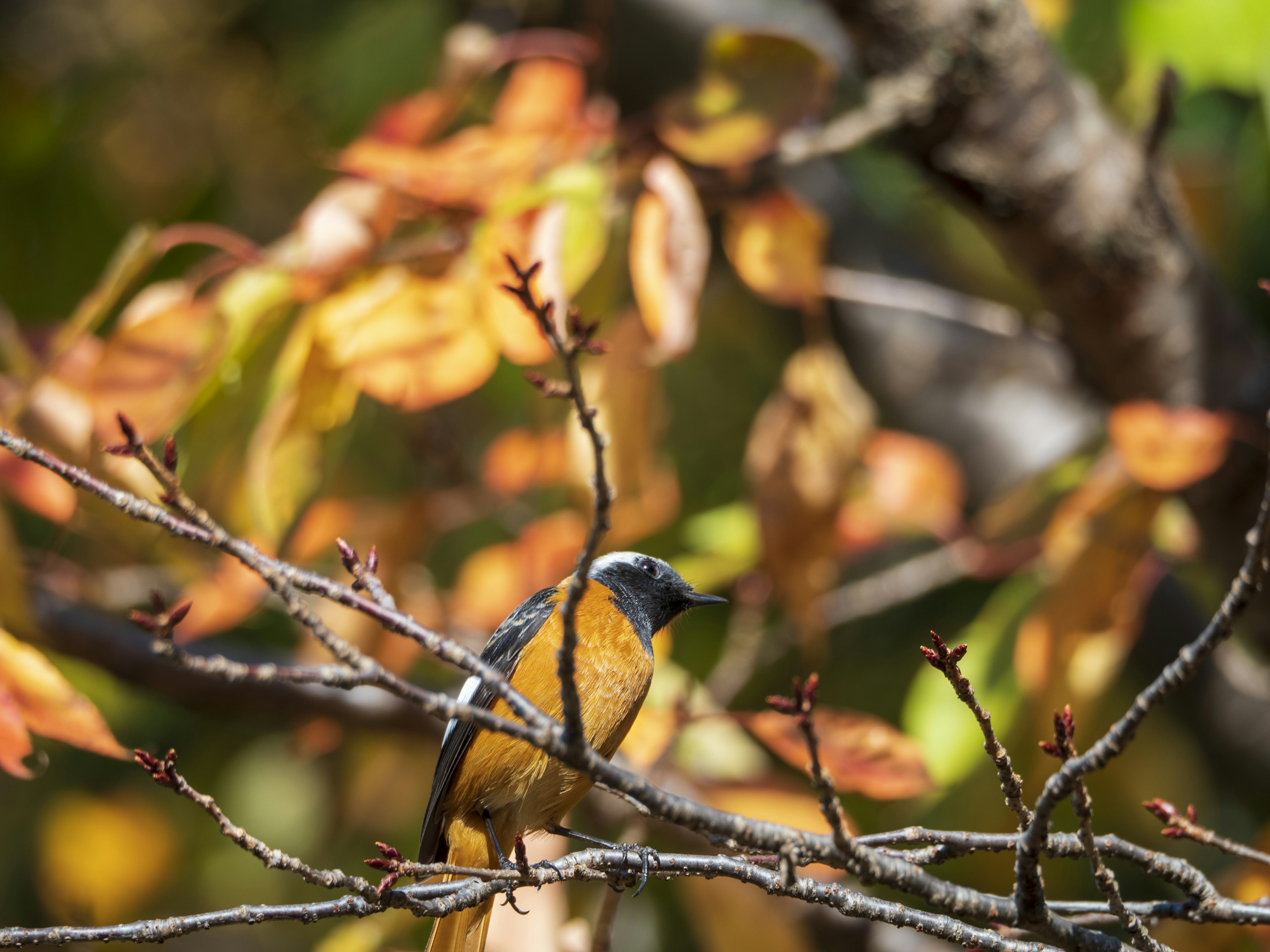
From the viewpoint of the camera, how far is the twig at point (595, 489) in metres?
0.85

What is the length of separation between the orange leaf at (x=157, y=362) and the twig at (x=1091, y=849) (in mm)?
1423

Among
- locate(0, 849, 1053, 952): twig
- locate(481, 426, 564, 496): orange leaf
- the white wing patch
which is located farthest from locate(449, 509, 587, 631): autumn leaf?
locate(0, 849, 1053, 952): twig

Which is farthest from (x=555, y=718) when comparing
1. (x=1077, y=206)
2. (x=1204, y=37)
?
(x=1204, y=37)

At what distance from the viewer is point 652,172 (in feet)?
6.48

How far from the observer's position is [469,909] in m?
1.89

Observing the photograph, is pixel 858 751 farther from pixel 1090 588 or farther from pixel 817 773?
pixel 817 773

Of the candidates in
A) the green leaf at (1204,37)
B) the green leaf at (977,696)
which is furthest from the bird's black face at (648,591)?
the green leaf at (1204,37)

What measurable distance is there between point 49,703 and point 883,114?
1868mm

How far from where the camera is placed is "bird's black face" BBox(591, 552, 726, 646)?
1995 millimetres

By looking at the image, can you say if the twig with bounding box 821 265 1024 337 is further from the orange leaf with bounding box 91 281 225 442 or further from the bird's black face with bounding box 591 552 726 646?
the orange leaf with bounding box 91 281 225 442

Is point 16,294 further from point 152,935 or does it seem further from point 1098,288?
point 1098,288

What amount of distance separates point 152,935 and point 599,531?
0.67 metres

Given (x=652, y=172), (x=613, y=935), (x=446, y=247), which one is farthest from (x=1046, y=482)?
(x=613, y=935)

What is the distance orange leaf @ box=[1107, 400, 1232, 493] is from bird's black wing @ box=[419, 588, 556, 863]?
1.11 metres
